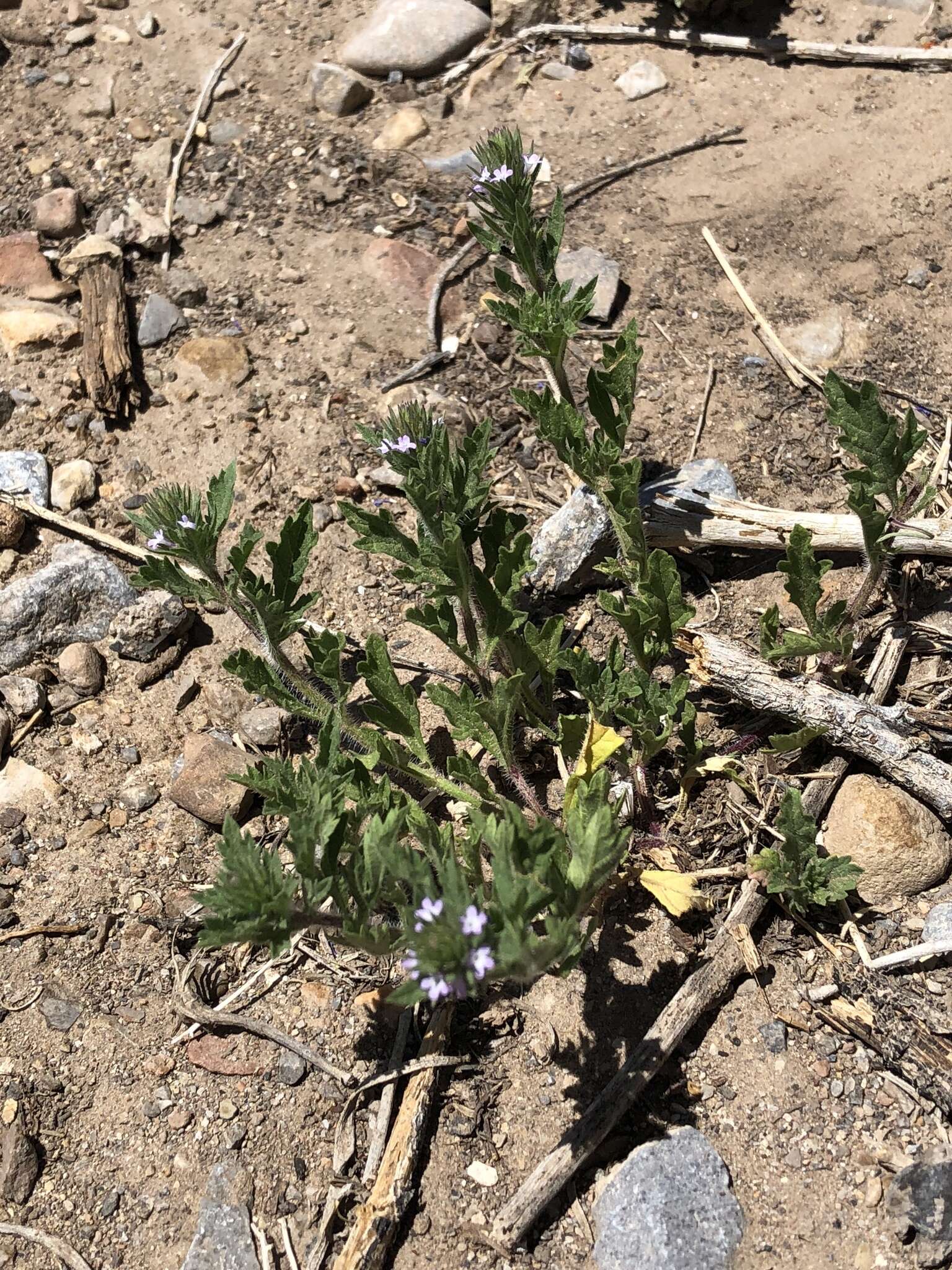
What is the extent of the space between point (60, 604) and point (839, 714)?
3092 mm

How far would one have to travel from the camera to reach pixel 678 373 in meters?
5.07

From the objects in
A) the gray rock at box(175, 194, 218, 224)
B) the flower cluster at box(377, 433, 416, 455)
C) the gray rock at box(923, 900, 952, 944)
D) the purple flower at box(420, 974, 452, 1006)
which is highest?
the flower cluster at box(377, 433, 416, 455)

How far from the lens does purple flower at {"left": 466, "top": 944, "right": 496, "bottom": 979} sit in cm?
261

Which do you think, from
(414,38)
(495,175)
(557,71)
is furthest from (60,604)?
(557,71)

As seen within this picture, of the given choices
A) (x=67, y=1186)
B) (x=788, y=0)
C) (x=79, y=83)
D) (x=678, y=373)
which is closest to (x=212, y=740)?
(x=67, y=1186)

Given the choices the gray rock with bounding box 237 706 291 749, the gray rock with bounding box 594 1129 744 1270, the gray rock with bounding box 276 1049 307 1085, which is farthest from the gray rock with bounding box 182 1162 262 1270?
the gray rock with bounding box 237 706 291 749

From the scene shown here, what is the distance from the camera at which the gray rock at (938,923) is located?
351cm

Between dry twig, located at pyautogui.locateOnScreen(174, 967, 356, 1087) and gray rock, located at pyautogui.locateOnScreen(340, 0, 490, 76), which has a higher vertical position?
gray rock, located at pyautogui.locateOnScreen(340, 0, 490, 76)

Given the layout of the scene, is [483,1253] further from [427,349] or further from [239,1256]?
[427,349]

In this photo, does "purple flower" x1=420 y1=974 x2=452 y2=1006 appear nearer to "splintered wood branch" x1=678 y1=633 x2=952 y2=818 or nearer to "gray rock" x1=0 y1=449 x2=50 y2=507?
"splintered wood branch" x1=678 y1=633 x2=952 y2=818

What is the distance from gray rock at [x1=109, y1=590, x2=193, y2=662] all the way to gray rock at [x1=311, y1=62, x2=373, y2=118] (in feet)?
10.8

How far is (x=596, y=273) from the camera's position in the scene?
17.3 ft

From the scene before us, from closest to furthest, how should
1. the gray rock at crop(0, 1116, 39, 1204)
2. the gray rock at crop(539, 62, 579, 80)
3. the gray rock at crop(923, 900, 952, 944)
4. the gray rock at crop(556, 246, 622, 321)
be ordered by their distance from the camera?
the gray rock at crop(0, 1116, 39, 1204) → the gray rock at crop(923, 900, 952, 944) → the gray rock at crop(556, 246, 622, 321) → the gray rock at crop(539, 62, 579, 80)

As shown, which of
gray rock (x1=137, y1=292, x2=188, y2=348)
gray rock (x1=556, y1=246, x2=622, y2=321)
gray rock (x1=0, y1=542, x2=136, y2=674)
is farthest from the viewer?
gray rock (x1=137, y1=292, x2=188, y2=348)
